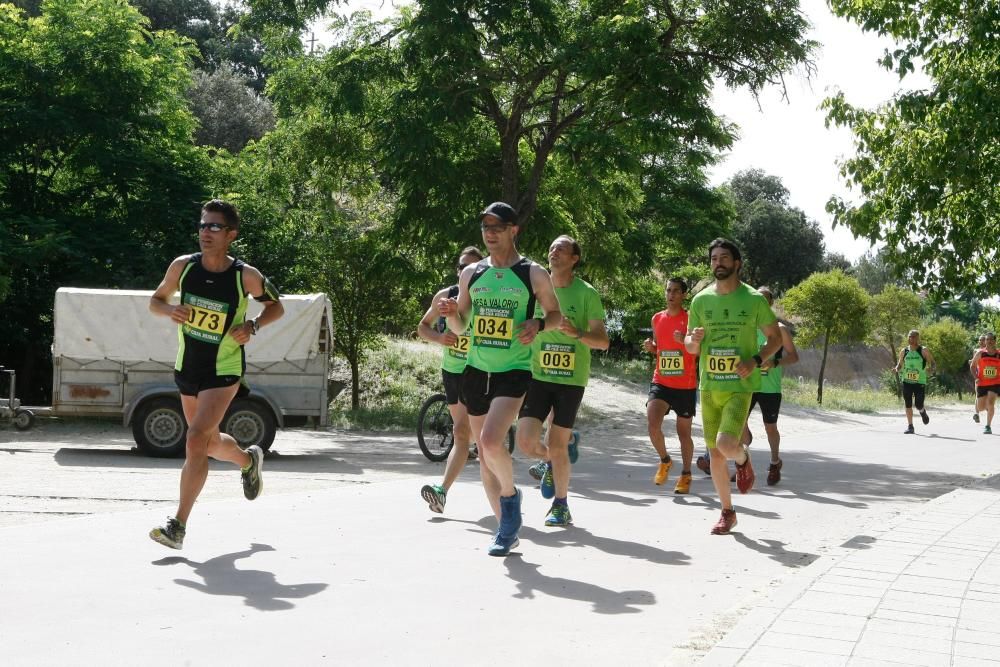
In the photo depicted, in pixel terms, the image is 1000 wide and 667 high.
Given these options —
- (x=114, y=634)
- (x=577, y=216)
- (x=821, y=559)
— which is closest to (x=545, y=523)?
(x=821, y=559)

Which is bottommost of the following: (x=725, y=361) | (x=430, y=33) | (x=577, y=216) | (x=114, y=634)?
(x=114, y=634)

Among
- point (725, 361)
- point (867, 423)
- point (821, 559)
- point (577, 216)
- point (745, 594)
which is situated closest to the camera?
point (745, 594)

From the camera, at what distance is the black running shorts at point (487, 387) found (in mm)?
6855

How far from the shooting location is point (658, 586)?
6.34m

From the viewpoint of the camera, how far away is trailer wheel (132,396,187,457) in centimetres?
1357

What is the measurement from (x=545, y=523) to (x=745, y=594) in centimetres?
241

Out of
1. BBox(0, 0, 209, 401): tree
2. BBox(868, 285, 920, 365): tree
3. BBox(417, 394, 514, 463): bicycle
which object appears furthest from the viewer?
BBox(868, 285, 920, 365): tree

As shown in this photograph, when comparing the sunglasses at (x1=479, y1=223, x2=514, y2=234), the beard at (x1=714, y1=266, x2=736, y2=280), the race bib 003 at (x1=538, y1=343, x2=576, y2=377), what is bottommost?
the race bib 003 at (x1=538, y1=343, x2=576, y2=377)

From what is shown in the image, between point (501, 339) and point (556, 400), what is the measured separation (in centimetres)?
149

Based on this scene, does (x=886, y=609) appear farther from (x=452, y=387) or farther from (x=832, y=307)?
(x=832, y=307)

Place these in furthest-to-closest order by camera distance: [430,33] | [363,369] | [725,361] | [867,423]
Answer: [867,423]
[363,369]
[430,33]
[725,361]

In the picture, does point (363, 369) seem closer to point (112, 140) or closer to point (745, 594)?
point (112, 140)

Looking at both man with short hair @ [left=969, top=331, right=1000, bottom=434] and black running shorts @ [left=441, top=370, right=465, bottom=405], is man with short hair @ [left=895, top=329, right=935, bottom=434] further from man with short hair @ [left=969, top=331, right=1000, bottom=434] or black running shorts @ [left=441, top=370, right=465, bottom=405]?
black running shorts @ [left=441, top=370, right=465, bottom=405]

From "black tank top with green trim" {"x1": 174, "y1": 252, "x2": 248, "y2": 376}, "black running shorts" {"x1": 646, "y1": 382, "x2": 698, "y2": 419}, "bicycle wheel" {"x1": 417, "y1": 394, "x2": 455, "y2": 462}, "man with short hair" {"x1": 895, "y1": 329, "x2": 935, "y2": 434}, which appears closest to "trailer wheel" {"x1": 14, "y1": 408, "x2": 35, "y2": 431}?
"bicycle wheel" {"x1": 417, "y1": 394, "x2": 455, "y2": 462}
